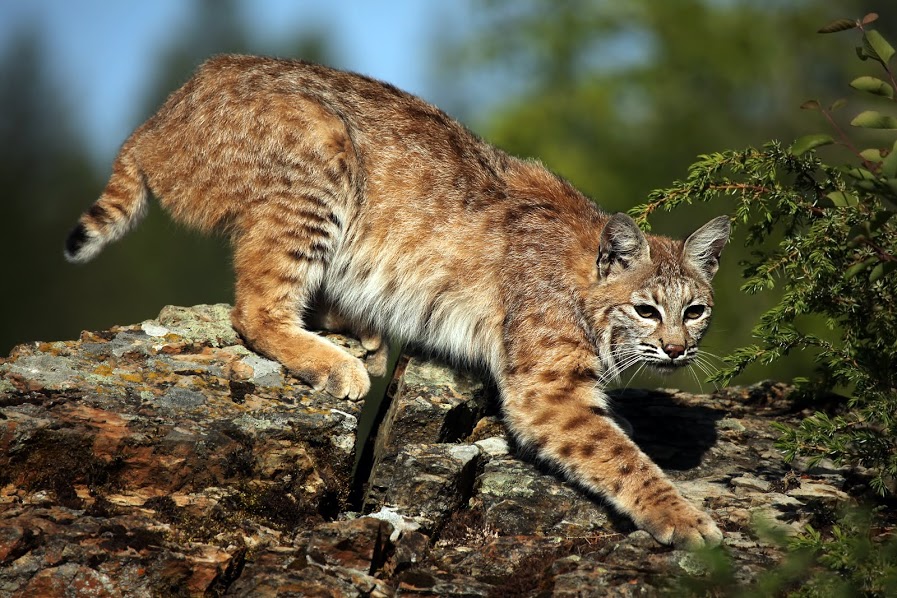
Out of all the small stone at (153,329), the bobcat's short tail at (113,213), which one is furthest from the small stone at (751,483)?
the bobcat's short tail at (113,213)

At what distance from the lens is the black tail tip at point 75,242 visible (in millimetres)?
5734

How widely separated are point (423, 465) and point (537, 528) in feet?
2.04

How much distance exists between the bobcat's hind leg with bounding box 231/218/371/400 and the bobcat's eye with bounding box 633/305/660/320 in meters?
1.53

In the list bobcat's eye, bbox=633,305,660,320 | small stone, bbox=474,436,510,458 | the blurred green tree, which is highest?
the blurred green tree

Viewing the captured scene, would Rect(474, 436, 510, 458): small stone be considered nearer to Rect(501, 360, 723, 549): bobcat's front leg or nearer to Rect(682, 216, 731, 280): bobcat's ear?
Rect(501, 360, 723, 549): bobcat's front leg

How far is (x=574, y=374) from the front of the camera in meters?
5.18

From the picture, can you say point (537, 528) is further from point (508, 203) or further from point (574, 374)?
point (508, 203)

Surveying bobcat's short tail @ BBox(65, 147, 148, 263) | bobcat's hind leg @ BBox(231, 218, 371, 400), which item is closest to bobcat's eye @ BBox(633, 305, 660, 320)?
bobcat's hind leg @ BBox(231, 218, 371, 400)

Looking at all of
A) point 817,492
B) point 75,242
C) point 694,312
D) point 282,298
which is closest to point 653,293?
point 694,312

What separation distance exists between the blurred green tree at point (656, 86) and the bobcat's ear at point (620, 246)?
1303cm

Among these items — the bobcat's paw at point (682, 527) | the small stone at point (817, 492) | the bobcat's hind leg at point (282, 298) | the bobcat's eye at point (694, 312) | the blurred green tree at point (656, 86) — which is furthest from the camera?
the blurred green tree at point (656, 86)

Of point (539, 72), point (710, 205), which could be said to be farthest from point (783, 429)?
point (539, 72)

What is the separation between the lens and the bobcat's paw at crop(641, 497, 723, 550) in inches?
166

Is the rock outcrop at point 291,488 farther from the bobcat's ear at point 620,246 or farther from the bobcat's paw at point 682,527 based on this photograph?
the bobcat's ear at point 620,246
